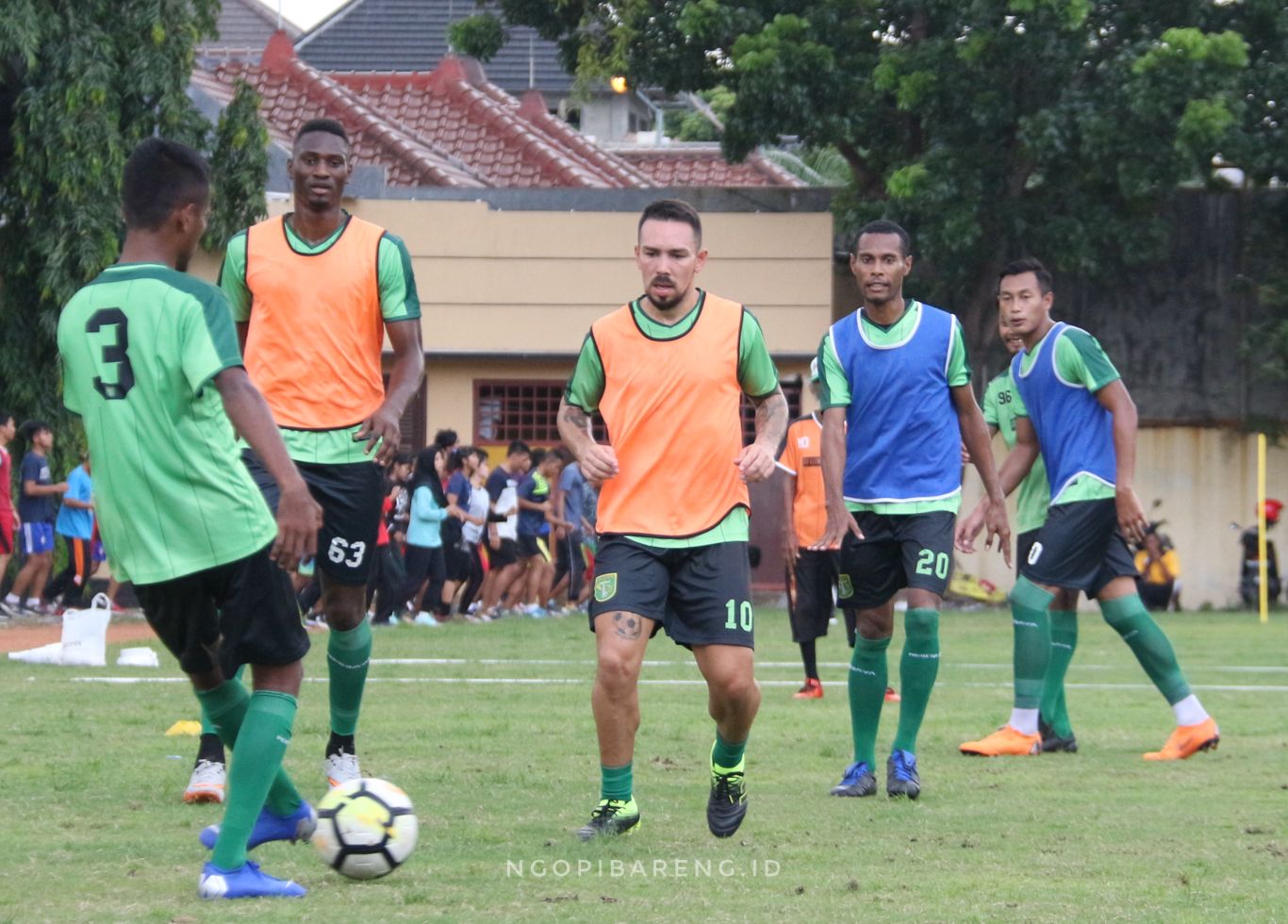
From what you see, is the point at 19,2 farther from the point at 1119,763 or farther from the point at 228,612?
the point at 228,612

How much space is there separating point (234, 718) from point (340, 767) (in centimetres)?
162

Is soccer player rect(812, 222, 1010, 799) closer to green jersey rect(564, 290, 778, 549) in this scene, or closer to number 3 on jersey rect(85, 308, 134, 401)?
green jersey rect(564, 290, 778, 549)

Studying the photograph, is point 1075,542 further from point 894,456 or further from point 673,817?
point 673,817

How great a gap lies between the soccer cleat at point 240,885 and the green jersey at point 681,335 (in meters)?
2.12

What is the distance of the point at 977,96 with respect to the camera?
27.7m

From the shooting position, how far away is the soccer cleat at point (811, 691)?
13617 millimetres

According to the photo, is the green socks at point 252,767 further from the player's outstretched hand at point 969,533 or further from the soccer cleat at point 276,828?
the player's outstretched hand at point 969,533

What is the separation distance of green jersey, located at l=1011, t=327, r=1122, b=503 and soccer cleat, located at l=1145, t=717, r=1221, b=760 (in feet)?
4.06

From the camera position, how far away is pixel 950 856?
678cm

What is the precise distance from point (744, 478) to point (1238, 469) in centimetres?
2526

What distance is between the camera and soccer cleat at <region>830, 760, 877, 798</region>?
27.7 ft

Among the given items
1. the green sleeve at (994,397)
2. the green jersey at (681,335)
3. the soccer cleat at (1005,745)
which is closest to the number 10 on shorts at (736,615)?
the green jersey at (681,335)

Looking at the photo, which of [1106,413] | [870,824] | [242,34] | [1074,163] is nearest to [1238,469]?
[1074,163]

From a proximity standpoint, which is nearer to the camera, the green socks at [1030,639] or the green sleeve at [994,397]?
the green socks at [1030,639]
